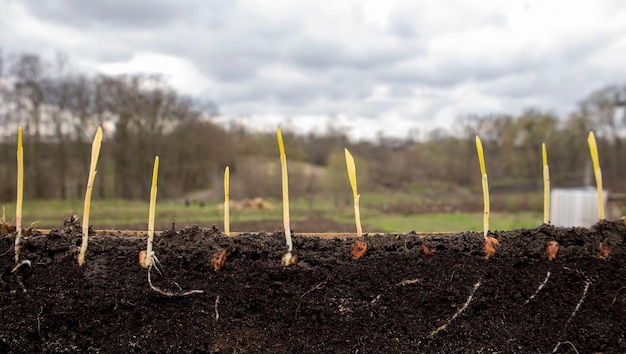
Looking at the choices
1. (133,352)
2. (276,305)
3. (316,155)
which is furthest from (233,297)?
(316,155)

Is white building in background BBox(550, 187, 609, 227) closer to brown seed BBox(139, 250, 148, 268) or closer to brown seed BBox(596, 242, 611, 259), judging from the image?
brown seed BBox(596, 242, 611, 259)

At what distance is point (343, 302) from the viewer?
9.30ft

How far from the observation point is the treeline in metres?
34.9

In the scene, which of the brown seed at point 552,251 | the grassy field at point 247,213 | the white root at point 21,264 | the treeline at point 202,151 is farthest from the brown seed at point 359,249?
the treeline at point 202,151

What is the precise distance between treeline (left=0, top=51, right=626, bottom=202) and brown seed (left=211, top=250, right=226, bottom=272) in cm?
2846

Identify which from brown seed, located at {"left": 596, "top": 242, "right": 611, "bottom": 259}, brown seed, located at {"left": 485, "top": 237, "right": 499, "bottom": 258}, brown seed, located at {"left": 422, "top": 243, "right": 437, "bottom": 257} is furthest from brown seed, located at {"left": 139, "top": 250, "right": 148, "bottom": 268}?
brown seed, located at {"left": 596, "top": 242, "right": 611, "bottom": 259}

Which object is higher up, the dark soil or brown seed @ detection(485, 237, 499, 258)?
brown seed @ detection(485, 237, 499, 258)

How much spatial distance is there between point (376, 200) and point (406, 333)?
3548 cm

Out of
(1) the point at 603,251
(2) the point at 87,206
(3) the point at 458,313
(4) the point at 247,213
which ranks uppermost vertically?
(2) the point at 87,206

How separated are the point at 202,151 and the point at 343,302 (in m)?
41.7

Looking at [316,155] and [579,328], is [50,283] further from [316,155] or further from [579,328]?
[316,155]

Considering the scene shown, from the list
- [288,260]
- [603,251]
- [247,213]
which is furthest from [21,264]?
[247,213]

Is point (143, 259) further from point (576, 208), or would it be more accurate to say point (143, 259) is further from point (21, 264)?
point (576, 208)

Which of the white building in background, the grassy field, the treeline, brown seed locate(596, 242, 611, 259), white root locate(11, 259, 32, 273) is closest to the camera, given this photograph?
brown seed locate(596, 242, 611, 259)
